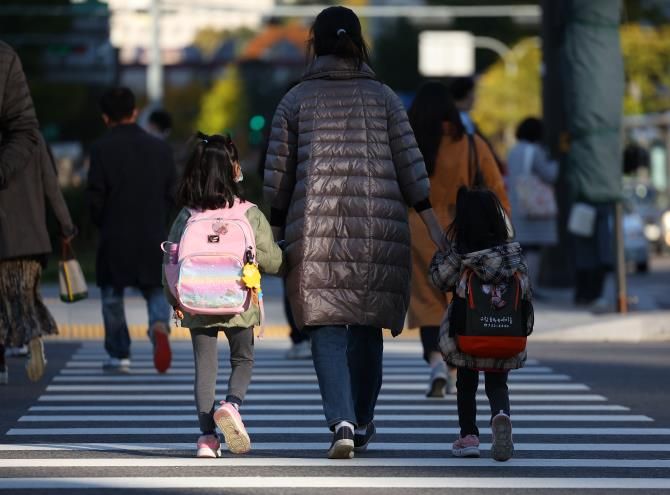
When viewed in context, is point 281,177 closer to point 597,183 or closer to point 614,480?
point 614,480

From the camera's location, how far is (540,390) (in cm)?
1152

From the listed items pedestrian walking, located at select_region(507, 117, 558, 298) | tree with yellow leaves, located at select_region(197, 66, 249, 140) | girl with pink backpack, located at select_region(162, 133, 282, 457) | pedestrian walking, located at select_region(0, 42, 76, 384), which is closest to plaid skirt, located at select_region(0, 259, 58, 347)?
pedestrian walking, located at select_region(0, 42, 76, 384)

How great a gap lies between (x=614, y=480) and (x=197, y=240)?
2.04 meters

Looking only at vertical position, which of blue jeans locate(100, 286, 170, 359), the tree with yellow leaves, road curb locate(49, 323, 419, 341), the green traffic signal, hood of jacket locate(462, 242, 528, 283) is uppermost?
hood of jacket locate(462, 242, 528, 283)

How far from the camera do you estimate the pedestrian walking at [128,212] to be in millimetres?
12375

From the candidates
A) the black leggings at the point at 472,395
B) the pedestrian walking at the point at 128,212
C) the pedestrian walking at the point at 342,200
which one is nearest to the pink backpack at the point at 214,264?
the pedestrian walking at the point at 342,200

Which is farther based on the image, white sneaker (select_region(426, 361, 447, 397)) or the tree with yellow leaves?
the tree with yellow leaves

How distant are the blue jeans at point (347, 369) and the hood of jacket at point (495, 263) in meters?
0.52

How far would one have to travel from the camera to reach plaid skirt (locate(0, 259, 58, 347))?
11.0 metres

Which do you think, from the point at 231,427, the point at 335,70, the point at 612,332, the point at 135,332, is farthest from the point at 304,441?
the point at 135,332

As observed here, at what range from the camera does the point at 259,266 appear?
8016 mm

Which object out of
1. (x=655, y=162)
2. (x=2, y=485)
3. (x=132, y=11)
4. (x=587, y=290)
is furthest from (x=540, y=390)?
(x=655, y=162)

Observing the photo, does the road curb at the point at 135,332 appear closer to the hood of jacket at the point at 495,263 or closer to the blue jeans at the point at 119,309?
the blue jeans at the point at 119,309

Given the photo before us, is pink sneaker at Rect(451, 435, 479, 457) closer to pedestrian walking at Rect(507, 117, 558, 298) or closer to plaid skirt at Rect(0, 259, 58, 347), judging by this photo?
plaid skirt at Rect(0, 259, 58, 347)
